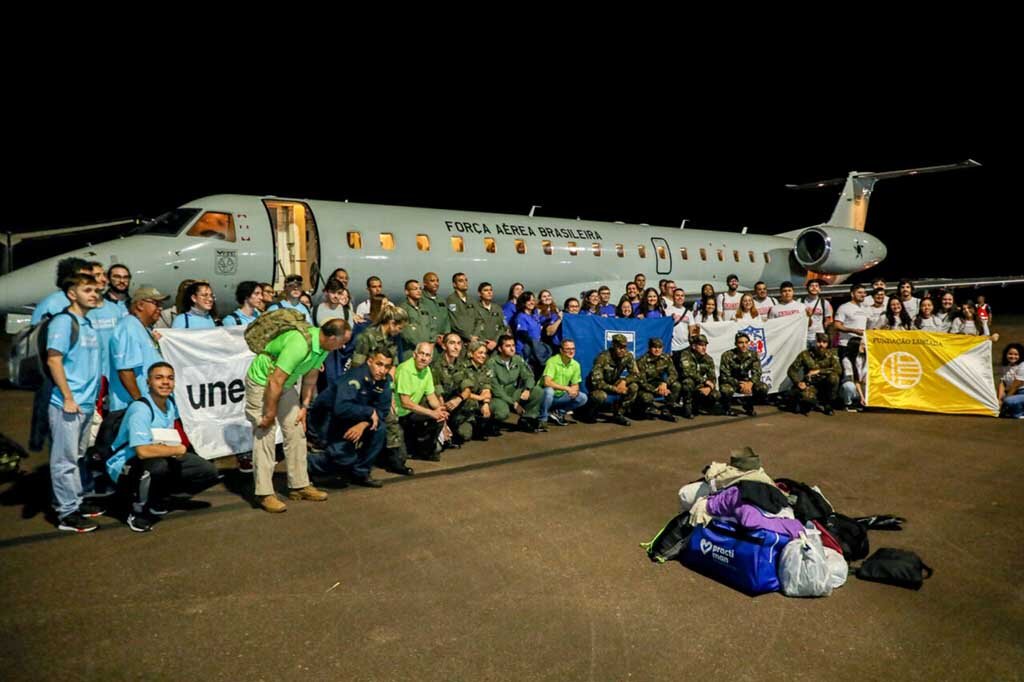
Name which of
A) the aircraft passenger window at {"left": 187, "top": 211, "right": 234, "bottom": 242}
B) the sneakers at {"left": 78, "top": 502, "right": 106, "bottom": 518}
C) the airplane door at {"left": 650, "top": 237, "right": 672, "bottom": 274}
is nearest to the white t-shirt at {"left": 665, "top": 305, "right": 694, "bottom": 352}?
the airplane door at {"left": 650, "top": 237, "right": 672, "bottom": 274}

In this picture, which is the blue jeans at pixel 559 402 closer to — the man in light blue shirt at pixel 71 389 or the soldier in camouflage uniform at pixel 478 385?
the soldier in camouflage uniform at pixel 478 385

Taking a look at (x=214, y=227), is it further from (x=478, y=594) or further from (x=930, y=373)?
(x=930, y=373)

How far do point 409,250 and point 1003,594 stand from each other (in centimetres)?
1090

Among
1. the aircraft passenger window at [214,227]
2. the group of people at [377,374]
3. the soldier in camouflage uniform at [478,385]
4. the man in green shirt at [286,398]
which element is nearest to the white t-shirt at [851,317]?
the group of people at [377,374]

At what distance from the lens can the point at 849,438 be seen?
333 inches

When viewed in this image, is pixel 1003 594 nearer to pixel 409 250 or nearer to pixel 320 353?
pixel 320 353

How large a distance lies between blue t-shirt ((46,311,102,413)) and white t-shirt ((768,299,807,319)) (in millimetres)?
10482

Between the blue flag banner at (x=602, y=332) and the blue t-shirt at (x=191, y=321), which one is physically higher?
the blue t-shirt at (x=191, y=321)

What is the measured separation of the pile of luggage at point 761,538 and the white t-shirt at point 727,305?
7.50 m

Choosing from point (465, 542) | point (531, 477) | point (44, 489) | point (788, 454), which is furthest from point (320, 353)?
point (788, 454)

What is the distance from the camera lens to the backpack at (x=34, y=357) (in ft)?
15.5

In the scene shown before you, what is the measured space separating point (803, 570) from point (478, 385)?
15.9 ft

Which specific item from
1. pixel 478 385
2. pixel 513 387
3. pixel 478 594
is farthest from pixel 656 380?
pixel 478 594

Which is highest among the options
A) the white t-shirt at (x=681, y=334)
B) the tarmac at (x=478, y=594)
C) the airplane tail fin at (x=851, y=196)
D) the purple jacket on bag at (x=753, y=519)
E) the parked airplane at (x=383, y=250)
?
the airplane tail fin at (x=851, y=196)
